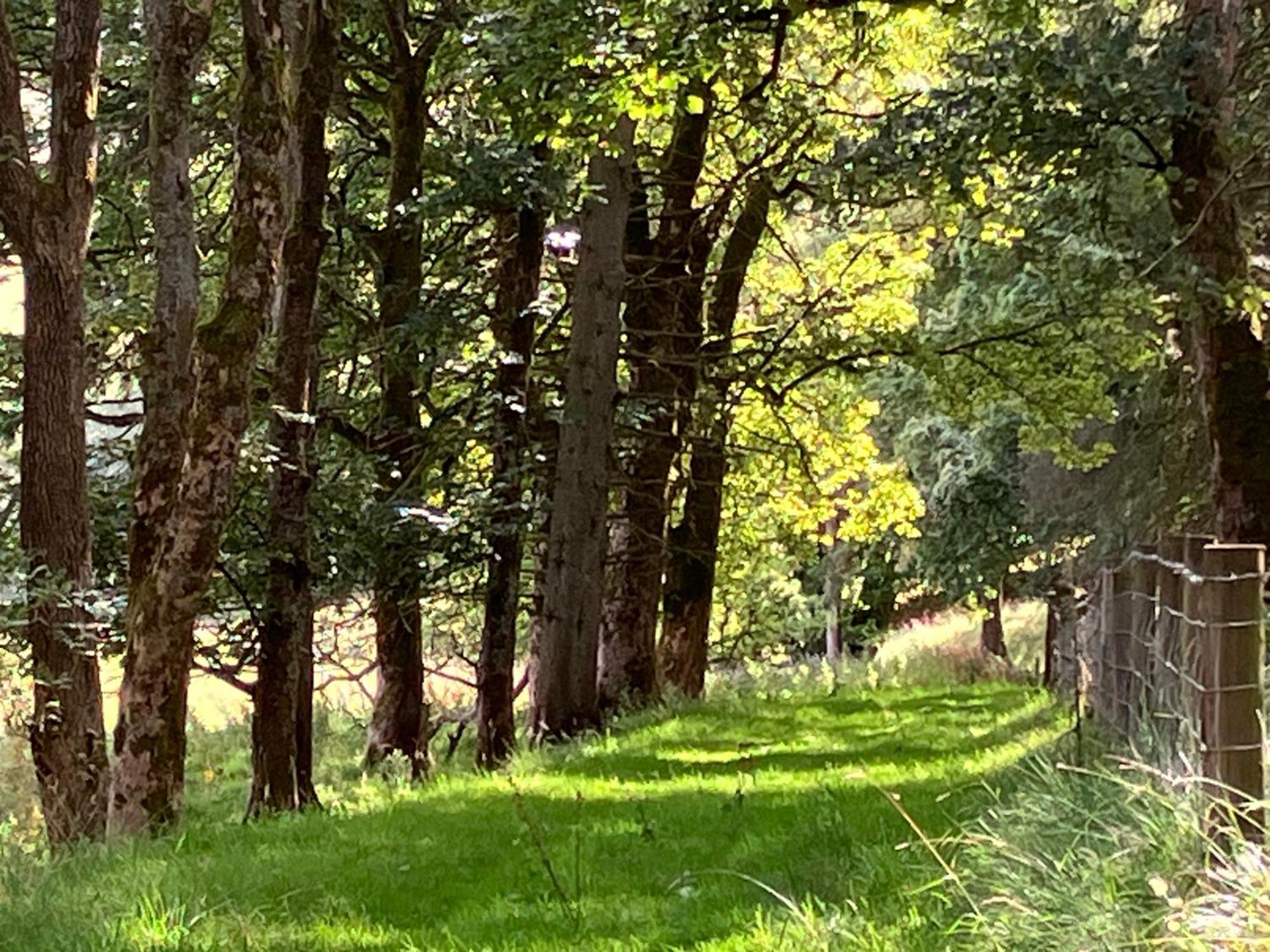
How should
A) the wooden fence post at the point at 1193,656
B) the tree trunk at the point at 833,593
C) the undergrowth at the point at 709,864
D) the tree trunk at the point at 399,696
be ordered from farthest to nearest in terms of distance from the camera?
the tree trunk at the point at 833,593
the tree trunk at the point at 399,696
the wooden fence post at the point at 1193,656
the undergrowth at the point at 709,864

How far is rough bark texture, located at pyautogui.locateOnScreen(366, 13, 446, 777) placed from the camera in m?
12.7

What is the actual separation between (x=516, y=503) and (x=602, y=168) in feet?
10.5

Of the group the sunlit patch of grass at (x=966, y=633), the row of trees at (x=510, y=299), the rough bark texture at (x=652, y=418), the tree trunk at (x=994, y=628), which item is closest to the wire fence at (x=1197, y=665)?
the row of trees at (x=510, y=299)

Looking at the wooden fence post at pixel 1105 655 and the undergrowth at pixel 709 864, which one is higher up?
the wooden fence post at pixel 1105 655

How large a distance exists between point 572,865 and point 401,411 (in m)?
8.44

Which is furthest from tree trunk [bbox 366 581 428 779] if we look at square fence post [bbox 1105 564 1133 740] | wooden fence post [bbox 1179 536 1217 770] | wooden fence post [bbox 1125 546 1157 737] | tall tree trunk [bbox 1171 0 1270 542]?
wooden fence post [bbox 1179 536 1217 770]

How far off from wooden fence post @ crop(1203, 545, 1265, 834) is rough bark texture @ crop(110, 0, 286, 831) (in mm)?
6452

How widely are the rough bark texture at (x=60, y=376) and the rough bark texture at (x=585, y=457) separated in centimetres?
443

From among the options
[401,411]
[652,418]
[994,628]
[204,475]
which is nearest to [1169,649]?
[204,475]

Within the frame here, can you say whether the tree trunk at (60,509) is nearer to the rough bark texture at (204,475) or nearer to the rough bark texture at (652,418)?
the rough bark texture at (204,475)

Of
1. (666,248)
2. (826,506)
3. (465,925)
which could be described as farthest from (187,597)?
(826,506)

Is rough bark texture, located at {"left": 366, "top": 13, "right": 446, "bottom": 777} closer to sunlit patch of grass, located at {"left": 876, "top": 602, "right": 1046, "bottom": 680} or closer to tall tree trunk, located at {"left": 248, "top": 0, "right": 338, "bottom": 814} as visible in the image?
tall tree trunk, located at {"left": 248, "top": 0, "right": 338, "bottom": 814}

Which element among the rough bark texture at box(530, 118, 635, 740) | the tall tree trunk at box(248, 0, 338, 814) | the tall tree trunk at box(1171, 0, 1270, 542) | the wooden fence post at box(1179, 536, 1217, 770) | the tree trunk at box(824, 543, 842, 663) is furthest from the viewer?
the tree trunk at box(824, 543, 842, 663)

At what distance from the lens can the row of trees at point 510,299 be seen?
9.34 meters
